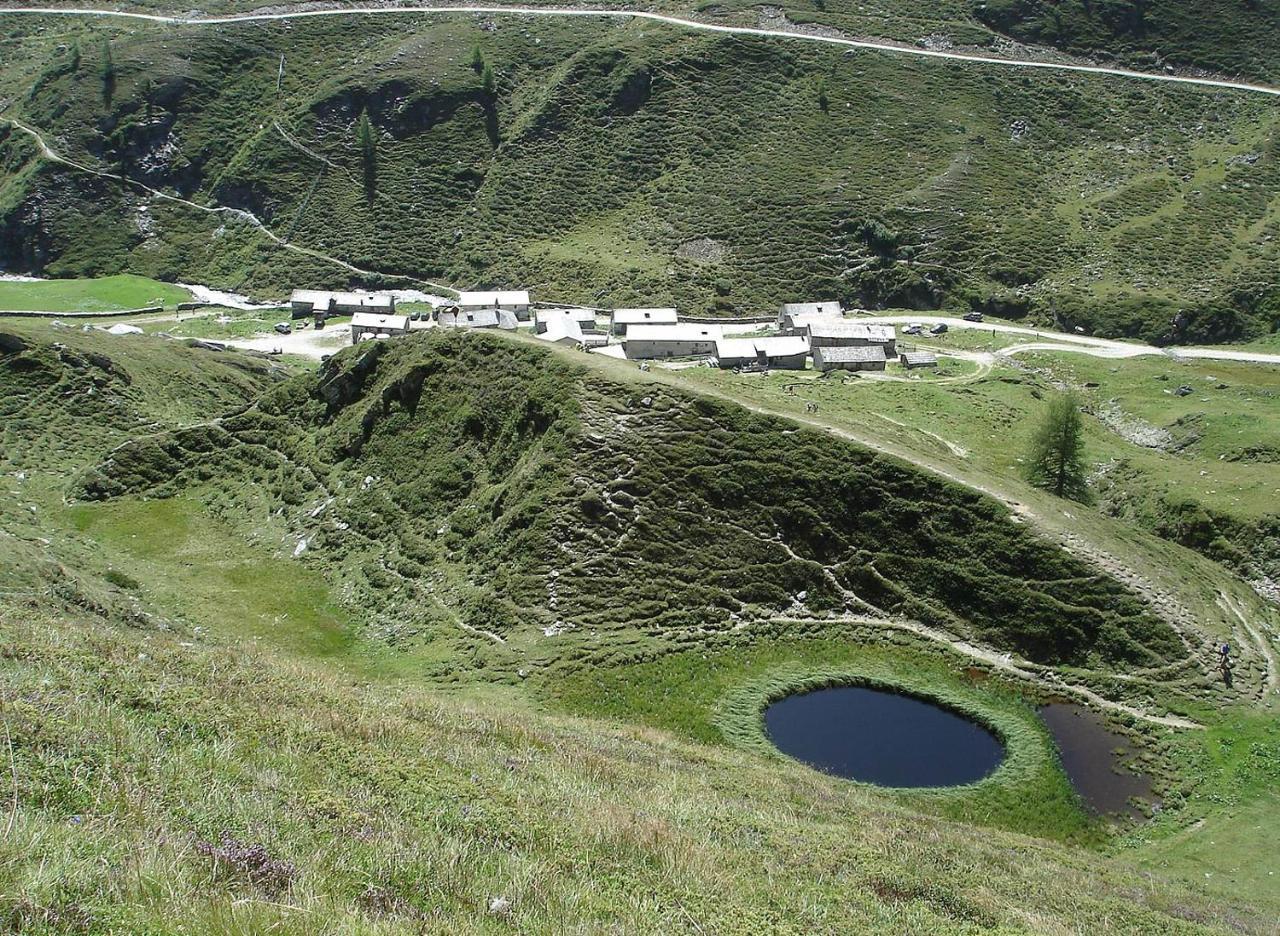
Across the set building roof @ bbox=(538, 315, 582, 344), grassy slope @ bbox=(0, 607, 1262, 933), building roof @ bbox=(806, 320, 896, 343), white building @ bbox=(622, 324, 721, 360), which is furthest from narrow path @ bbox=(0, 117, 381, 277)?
grassy slope @ bbox=(0, 607, 1262, 933)

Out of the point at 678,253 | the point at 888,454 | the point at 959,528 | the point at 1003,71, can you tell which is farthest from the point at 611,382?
the point at 1003,71

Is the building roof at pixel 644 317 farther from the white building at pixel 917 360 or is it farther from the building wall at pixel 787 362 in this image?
the white building at pixel 917 360

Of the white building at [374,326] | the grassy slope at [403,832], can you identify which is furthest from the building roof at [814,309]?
the grassy slope at [403,832]

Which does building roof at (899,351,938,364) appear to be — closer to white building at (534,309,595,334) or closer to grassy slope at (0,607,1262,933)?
white building at (534,309,595,334)

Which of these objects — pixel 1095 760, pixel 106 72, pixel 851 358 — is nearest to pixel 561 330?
pixel 851 358

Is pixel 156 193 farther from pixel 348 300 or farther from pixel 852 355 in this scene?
pixel 852 355

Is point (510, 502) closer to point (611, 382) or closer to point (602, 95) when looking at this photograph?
point (611, 382)
